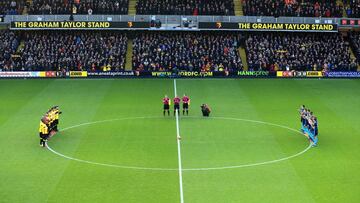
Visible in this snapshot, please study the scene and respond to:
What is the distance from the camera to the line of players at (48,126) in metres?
33.2

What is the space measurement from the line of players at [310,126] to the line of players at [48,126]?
13.9m

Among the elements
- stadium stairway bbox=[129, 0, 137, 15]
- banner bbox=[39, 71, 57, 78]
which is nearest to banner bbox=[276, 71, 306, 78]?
stadium stairway bbox=[129, 0, 137, 15]

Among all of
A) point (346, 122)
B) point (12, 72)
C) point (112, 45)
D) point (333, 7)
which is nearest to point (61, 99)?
point (12, 72)

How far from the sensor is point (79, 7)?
6531 cm

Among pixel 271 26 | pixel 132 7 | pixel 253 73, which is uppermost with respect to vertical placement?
pixel 132 7

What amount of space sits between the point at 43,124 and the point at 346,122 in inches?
729

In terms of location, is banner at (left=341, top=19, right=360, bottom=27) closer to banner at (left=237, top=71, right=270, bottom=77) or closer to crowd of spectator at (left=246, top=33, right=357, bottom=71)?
crowd of spectator at (left=246, top=33, right=357, bottom=71)

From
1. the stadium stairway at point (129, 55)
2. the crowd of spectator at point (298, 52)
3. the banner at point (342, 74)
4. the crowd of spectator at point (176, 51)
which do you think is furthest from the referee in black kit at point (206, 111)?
the banner at point (342, 74)

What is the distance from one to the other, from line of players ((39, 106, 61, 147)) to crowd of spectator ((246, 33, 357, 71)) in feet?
90.9

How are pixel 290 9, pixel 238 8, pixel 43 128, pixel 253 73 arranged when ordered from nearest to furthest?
pixel 43 128
pixel 253 73
pixel 290 9
pixel 238 8

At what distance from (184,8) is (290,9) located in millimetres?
10851

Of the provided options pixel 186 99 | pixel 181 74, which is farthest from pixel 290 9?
pixel 186 99

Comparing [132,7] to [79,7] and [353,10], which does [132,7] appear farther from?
[353,10]

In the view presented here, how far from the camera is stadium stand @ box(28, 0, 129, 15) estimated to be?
64938 mm
